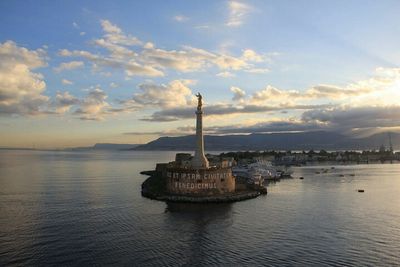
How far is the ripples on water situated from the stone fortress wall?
343 centimetres

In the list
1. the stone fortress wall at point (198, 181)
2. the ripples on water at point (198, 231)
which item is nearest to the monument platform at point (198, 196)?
the stone fortress wall at point (198, 181)

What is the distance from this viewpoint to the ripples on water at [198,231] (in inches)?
937

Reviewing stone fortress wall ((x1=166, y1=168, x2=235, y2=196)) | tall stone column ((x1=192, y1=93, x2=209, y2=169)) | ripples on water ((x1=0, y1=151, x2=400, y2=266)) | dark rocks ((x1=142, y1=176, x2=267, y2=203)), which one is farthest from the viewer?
tall stone column ((x1=192, y1=93, x2=209, y2=169))

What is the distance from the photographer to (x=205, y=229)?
31.5m

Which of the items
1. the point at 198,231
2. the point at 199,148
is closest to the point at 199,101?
the point at 199,148

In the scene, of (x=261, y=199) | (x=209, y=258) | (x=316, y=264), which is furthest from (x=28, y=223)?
(x=261, y=199)

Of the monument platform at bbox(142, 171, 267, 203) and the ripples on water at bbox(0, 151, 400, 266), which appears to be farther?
the monument platform at bbox(142, 171, 267, 203)

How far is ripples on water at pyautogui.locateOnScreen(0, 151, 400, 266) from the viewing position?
23.8 m

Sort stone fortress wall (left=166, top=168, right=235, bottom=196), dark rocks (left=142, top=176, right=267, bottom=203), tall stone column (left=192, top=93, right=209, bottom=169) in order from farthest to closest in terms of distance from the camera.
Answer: tall stone column (left=192, top=93, right=209, bottom=169) → stone fortress wall (left=166, top=168, right=235, bottom=196) → dark rocks (left=142, top=176, right=267, bottom=203)

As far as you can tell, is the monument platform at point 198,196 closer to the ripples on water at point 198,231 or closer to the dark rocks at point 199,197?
the dark rocks at point 199,197

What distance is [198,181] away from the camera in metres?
45.2

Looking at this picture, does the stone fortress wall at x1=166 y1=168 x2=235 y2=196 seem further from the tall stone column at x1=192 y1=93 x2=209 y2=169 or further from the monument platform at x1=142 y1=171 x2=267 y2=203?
the tall stone column at x1=192 y1=93 x2=209 y2=169

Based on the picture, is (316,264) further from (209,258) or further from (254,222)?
(254,222)

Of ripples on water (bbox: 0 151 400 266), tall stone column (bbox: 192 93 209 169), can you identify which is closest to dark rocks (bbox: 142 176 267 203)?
ripples on water (bbox: 0 151 400 266)
